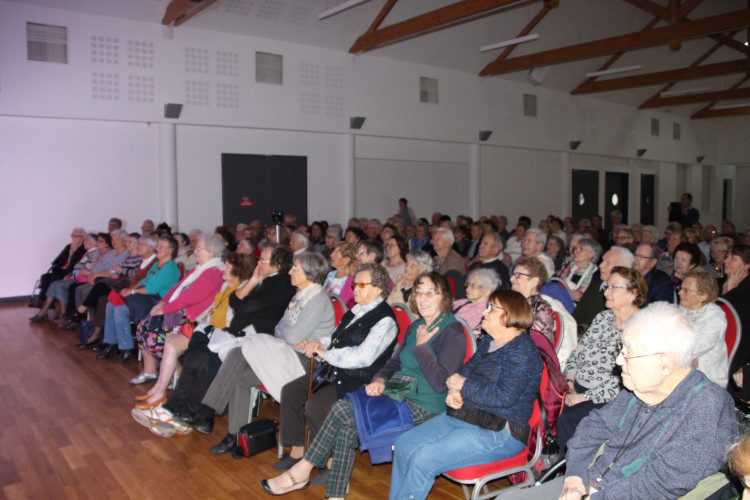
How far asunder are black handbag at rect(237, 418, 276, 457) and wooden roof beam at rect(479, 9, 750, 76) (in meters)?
9.82

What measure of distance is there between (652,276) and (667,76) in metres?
11.6

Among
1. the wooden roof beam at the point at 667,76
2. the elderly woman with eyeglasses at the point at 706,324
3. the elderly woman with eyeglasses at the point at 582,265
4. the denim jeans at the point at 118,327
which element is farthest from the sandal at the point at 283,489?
the wooden roof beam at the point at 667,76

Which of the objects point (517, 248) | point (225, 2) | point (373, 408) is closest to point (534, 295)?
point (373, 408)

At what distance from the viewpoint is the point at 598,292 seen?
4105 millimetres

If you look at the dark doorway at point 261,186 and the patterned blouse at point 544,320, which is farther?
the dark doorway at point 261,186

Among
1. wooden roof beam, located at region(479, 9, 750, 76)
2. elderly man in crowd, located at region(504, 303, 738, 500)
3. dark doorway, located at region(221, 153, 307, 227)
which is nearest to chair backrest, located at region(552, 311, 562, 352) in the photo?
elderly man in crowd, located at region(504, 303, 738, 500)

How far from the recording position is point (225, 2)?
9125mm

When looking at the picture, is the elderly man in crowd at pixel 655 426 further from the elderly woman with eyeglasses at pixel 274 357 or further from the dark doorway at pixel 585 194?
the dark doorway at pixel 585 194

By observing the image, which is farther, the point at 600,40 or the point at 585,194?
the point at 585,194

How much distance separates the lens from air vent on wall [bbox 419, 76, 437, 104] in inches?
487

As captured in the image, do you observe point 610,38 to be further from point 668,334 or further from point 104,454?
point 104,454

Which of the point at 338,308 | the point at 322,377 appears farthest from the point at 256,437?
the point at 338,308

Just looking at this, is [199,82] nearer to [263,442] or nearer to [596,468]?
[263,442]

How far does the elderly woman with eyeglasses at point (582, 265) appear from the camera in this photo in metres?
4.80
